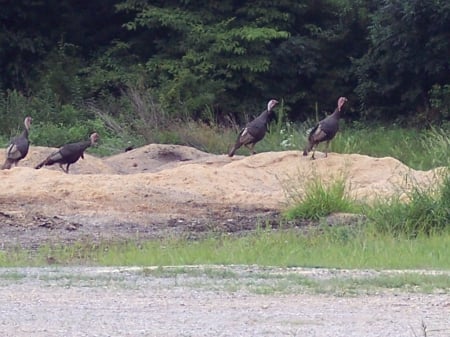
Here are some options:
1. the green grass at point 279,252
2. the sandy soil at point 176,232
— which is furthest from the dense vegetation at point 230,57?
the green grass at point 279,252

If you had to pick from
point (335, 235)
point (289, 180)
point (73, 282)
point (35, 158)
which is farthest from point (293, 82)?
point (73, 282)

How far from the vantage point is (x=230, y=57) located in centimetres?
3528

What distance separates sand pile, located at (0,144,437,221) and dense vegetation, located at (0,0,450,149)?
33.9 ft

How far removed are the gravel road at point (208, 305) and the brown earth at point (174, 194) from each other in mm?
4684

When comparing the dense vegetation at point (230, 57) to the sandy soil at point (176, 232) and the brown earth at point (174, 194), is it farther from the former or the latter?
the brown earth at point (174, 194)

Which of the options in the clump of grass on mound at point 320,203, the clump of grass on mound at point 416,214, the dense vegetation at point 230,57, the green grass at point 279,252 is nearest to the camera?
the green grass at point 279,252

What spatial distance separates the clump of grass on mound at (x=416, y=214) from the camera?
15289 mm

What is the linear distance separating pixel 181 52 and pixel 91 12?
4360mm

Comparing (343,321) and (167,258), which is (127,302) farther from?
(167,258)

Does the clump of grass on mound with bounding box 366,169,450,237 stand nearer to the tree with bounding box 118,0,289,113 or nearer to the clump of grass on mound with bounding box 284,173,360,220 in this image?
the clump of grass on mound with bounding box 284,173,360,220

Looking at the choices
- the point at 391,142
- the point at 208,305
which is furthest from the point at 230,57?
the point at 208,305

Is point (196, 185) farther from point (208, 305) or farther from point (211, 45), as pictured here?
point (211, 45)

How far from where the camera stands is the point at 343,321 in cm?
862

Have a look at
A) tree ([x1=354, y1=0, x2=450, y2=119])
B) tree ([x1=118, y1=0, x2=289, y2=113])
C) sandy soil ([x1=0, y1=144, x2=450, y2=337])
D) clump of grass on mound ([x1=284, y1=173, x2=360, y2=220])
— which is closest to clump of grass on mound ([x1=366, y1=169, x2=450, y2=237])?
sandy soil ([x1=0, y1=144, x2=450, y2=337])
